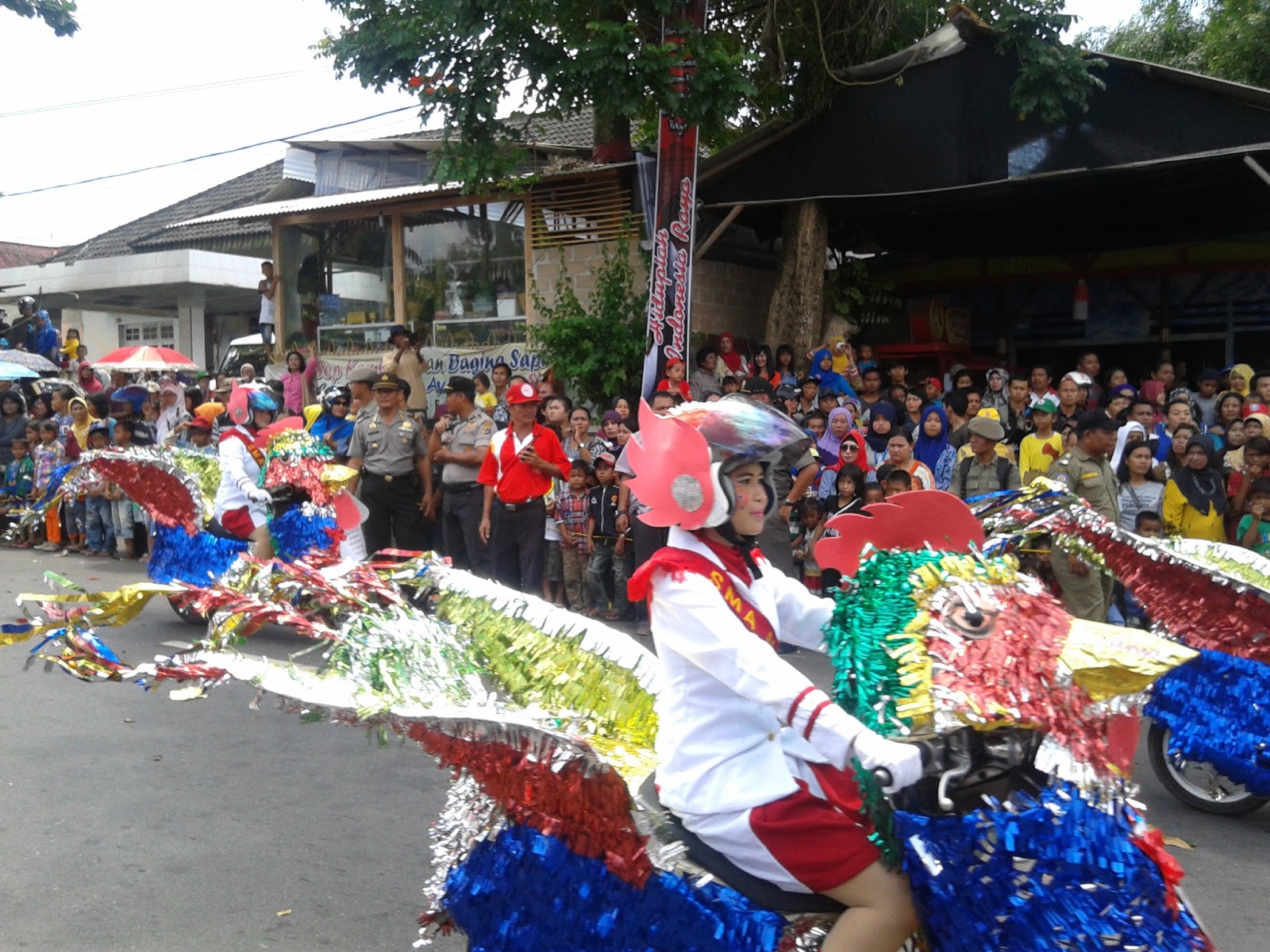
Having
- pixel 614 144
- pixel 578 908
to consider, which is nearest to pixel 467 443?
pixel 614 144

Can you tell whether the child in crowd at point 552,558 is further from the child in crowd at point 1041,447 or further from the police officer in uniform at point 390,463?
the child in crowd at point 1041,447

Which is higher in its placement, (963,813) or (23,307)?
(23,307)

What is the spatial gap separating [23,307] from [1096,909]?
1974cm

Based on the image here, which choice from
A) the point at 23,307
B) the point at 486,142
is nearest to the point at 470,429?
the point at 486,142

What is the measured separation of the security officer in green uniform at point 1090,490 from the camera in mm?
6441

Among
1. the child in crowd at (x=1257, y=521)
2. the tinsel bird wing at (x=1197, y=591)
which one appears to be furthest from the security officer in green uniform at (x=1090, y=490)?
the tinsel bird wing at (x=1197, y=591)

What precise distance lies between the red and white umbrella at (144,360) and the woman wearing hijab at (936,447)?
9.54 metres

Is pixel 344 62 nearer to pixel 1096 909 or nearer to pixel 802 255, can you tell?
pixel 802 255

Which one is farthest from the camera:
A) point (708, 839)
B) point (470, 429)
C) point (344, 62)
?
point (344, 62)

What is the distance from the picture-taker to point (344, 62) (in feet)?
34.4

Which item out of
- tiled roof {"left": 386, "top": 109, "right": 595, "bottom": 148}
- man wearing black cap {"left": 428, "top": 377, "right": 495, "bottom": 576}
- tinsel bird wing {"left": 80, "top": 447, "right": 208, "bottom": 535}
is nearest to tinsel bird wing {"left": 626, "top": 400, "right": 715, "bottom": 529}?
tinsel bird wing {"left": 80, "top": 447, "right": 208, "bottom": 535}

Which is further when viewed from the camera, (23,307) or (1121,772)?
(23,307)

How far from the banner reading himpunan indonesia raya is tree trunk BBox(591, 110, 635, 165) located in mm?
2096

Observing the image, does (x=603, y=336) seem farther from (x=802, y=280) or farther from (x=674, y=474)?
(x=674, y=474)
